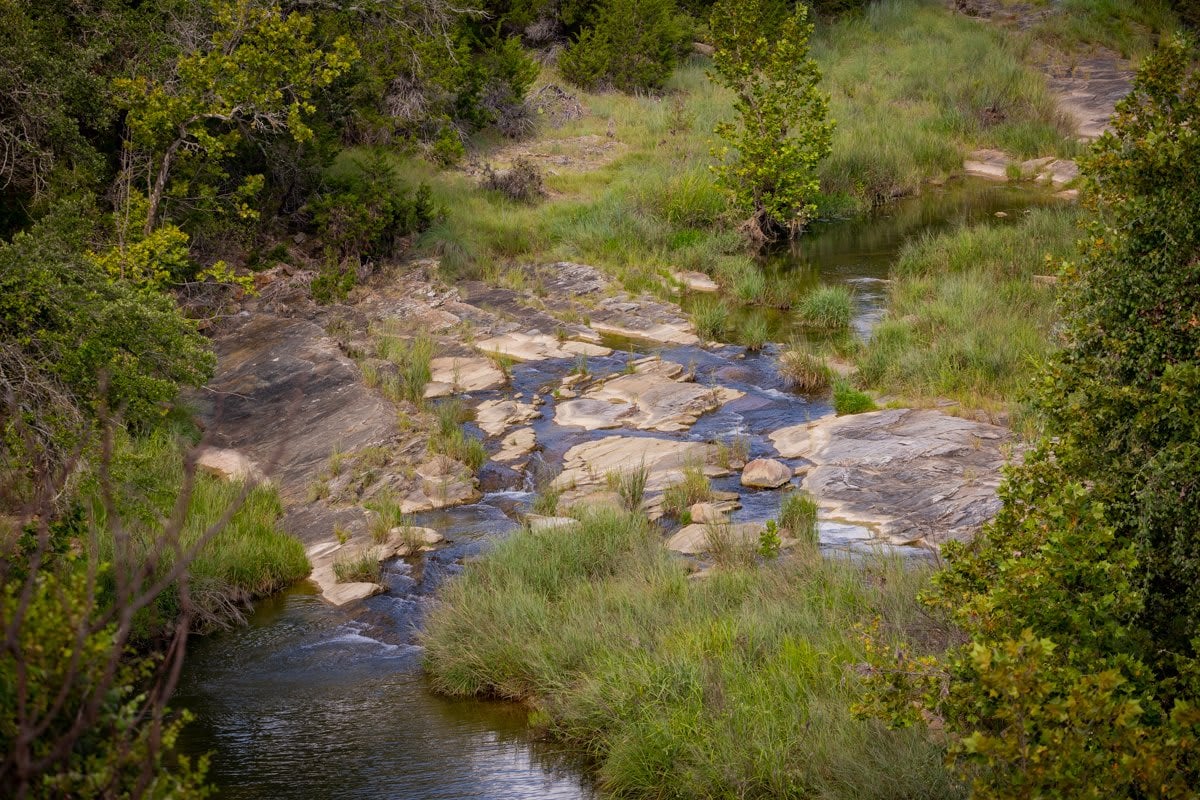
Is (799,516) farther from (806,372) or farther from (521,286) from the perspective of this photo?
(521,286)

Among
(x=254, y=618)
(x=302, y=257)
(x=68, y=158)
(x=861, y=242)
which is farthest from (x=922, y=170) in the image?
(x=254, y=618)

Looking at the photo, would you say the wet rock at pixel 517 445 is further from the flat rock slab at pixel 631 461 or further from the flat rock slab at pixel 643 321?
the flat rock slab at pixel 643 321

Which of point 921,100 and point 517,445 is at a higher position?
point 921,100

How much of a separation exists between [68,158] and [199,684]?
6.74 meters

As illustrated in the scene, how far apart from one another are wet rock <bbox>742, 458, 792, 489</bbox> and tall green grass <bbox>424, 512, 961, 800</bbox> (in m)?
1.65

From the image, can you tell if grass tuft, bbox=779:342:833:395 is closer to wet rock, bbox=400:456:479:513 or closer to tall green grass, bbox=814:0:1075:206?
wet rock, bbox=400:456:479:513

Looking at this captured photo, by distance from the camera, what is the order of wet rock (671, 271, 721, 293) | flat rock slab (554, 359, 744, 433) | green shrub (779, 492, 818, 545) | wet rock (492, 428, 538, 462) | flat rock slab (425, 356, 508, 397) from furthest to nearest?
wet rock (671, 271, 721, 293) < flat rock slab (425, 356, 508, 397) < flat rock slab (554, 359, 744, 433) < wet rock (492, 428, 538, 462) < green shrub (779, 492, 818, 545)

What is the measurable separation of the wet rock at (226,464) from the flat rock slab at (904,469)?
15.8 feet

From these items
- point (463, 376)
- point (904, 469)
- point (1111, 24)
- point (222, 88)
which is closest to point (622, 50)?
point (1111, 24)

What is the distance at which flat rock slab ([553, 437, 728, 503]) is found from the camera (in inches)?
368

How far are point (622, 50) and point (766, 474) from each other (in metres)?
17.8

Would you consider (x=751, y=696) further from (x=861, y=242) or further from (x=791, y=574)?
(x=861, y=242)

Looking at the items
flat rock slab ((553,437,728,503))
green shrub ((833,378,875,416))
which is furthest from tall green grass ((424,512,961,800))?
green shrub ((833,378,875,416))

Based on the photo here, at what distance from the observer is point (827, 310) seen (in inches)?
538
